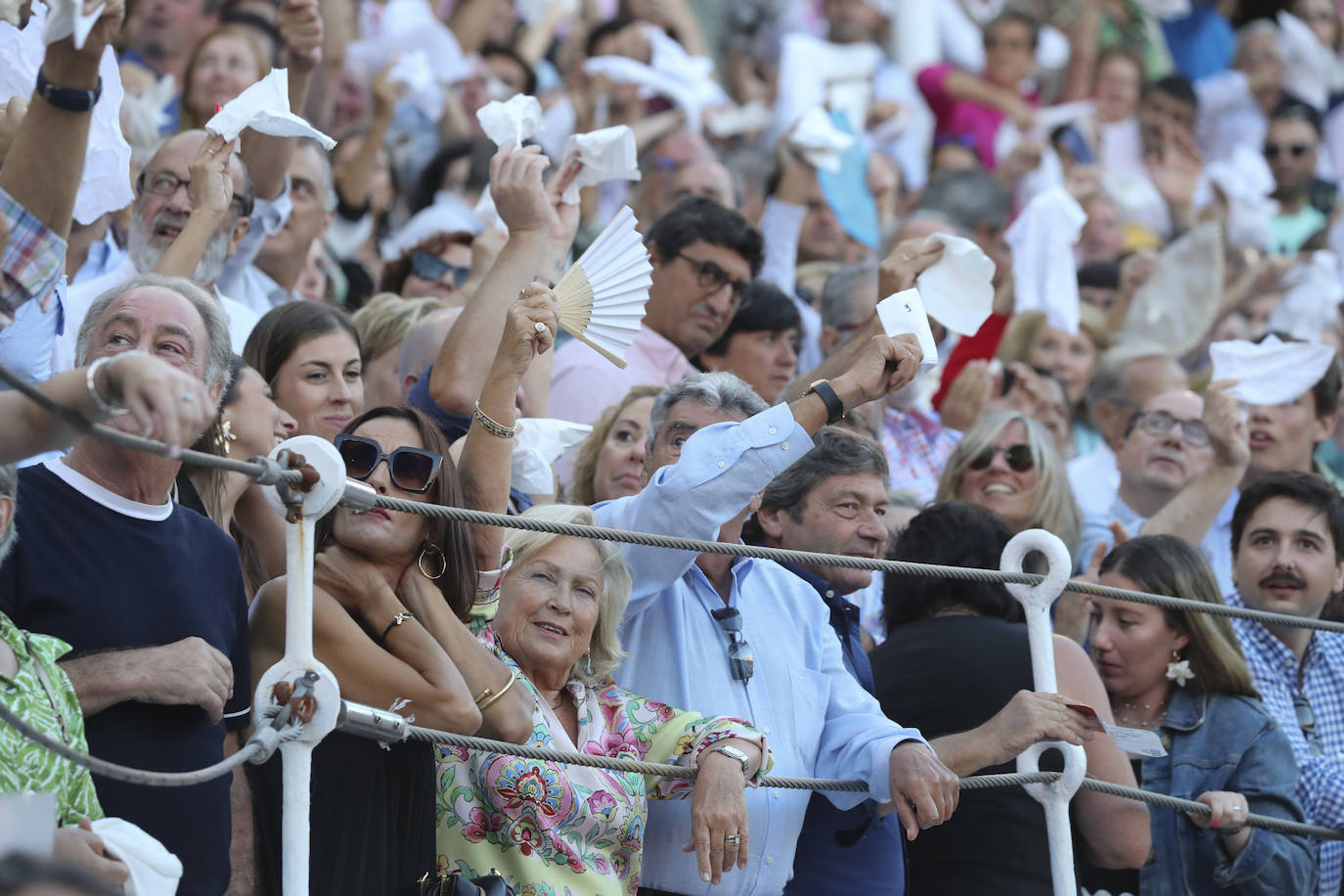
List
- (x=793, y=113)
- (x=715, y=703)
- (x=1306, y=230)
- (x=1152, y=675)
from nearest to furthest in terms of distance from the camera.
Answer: (x=715, y=703), (x=1152, y=675), (x=793, y=113), (x=1306, y=230)

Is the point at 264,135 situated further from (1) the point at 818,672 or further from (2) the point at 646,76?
(2) the point at 646,76

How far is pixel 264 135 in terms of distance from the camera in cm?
476

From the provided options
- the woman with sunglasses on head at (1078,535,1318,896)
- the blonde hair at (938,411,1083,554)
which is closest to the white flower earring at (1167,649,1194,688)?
the woman with sunglasses on head at (1078,535,1318,896)

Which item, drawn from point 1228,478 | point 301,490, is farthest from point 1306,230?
point 301,490

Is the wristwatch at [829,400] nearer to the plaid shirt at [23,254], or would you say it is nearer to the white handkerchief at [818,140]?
the plaid shirt at [23,254]

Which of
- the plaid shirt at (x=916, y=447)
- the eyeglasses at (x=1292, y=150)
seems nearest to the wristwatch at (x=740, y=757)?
the plaid shirt at (x=916, y=447)

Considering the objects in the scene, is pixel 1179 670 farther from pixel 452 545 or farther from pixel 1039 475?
pixel 452 545

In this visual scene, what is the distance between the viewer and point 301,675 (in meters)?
2.56

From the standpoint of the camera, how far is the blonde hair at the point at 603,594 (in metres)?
3.35

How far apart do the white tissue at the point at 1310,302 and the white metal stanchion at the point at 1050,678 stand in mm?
4700

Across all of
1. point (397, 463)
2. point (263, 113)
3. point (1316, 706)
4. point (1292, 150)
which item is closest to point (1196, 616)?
point (1316, 706)

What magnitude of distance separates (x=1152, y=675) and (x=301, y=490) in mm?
2410

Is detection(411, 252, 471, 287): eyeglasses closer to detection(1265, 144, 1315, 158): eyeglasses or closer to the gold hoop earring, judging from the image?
the gold hoop earring

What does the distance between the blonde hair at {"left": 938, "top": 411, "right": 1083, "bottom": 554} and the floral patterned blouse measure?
Result: 6.57ft
